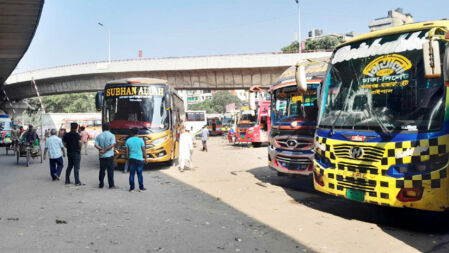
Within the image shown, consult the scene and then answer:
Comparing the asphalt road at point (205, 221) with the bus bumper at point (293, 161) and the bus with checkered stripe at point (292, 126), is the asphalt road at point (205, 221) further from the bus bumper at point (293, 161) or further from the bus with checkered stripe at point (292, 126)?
the bus with checkered stripe at point (292, 126)

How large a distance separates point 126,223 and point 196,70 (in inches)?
1160

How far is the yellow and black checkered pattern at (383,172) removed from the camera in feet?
19.9

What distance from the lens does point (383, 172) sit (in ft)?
21.5

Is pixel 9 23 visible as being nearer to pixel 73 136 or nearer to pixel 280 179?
pixel 73 136

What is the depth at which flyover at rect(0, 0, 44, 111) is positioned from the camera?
51.0ft

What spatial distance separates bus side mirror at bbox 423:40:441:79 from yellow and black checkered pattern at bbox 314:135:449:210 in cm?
108

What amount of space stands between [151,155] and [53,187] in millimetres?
4236

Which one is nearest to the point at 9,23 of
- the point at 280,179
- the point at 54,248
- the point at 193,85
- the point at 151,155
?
the point at 151,155

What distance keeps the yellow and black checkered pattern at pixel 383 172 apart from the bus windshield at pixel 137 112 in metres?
8.79

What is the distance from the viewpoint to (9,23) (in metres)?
18.2

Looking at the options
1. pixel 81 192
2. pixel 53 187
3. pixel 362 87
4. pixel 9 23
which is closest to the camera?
pixel 362 87

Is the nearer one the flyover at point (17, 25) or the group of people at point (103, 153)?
the group of people at point (103, 153)

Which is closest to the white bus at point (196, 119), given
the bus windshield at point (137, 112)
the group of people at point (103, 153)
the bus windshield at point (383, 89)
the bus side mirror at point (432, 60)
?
the bus windshield at point (137, 112)

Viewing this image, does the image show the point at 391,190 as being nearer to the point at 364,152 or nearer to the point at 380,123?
the point at 364,152
